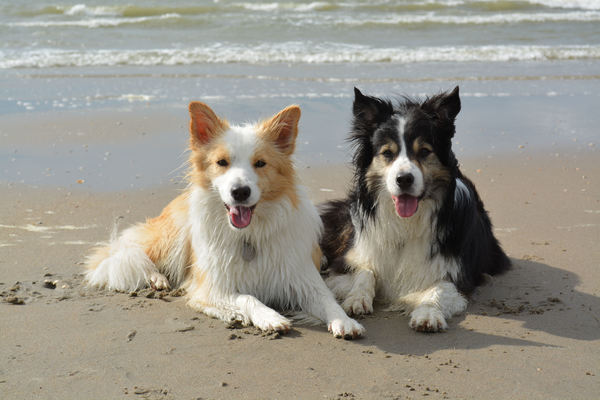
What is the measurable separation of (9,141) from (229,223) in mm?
4597

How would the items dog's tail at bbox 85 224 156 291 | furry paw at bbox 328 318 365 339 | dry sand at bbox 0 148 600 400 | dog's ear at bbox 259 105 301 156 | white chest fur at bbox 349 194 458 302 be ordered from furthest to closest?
dog's tail at bbox 85 224 156 291
white chest fur at bbox 349 194 458 302
dog's ear at bbox 259 105 301 156
furry paw at bbox 328 318 365 339
dry sand at bbox 0 148 600 400

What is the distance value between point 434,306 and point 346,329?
60 cm

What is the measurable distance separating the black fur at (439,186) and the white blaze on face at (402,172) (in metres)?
0.04

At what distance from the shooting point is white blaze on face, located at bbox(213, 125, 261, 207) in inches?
148

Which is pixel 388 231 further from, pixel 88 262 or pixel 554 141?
pixel 554 141

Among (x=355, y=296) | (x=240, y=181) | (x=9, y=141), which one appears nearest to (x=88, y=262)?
(x=240, y=181)

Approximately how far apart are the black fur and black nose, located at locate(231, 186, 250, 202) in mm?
831

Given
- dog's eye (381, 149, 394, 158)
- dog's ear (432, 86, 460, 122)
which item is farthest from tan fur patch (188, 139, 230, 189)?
dog's ear (432, 86, 460, 122)

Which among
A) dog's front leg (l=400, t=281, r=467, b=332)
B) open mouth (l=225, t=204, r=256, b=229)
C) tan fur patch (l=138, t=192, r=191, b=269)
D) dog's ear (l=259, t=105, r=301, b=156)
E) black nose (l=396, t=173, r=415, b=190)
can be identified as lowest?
dog's front leg (l=400, t=281, r=467, b=332)

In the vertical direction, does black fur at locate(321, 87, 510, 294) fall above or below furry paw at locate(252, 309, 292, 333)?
above

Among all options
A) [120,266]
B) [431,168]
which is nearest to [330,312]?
[431,168]

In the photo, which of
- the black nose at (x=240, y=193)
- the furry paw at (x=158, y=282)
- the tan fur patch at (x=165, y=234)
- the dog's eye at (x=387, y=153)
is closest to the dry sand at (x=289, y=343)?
the furry paw at (x=158, y=282)

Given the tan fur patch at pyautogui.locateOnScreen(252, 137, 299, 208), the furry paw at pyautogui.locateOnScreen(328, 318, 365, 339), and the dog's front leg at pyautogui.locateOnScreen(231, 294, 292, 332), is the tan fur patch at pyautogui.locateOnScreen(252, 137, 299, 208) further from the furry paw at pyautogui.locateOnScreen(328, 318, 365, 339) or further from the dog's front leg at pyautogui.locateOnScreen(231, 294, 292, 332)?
the furry paw at pyautogui.locateOnScreen(328, 318, 365, 339)

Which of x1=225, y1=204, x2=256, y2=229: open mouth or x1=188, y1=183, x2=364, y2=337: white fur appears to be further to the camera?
x1=188, y1=183, x2=364, y2=337: white fur
